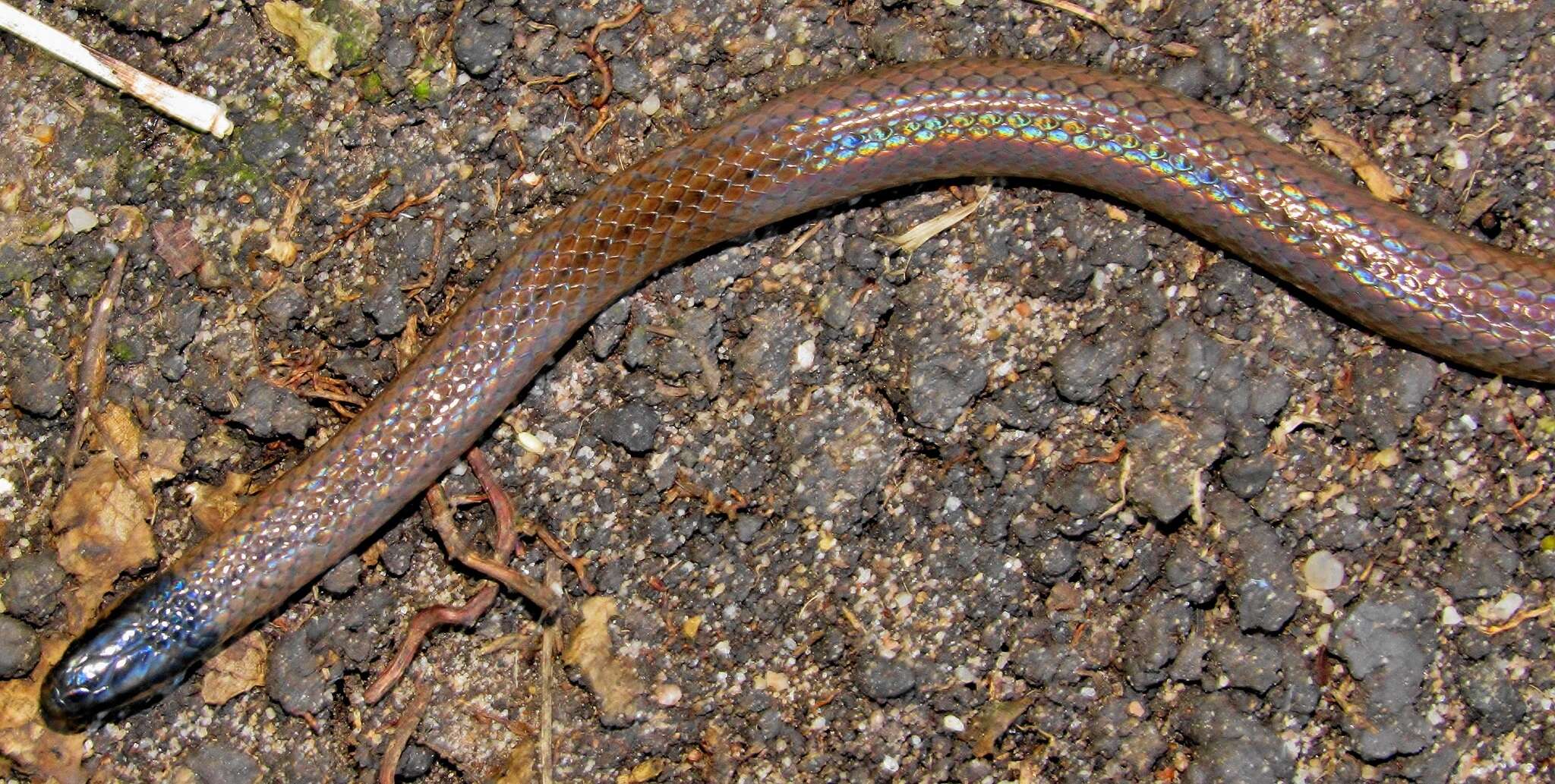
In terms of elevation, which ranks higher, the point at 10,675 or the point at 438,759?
the point at 10,675

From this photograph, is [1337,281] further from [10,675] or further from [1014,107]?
[10,675]

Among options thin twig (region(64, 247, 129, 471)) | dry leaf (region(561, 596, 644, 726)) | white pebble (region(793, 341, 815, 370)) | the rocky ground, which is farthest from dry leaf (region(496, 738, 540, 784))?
thin twig (region(64, 247, 129, 471))

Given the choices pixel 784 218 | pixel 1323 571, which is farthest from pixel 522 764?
pixel 1323 571

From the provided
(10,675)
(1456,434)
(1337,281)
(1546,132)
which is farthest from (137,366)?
(1546,132)

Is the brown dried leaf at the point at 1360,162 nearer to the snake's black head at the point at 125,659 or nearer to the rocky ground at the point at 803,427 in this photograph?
the rocky ground at the point at 803,427

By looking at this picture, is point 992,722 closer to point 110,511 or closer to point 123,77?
point 110,511

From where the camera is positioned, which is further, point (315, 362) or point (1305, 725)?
point (315, 362)

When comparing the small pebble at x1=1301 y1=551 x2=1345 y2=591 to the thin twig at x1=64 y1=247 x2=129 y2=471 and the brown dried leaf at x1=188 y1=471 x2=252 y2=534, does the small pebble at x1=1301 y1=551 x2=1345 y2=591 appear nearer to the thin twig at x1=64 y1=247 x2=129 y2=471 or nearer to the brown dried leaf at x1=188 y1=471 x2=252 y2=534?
the brown dried leaf at x1=188 y1=471 x2=252 y2=534
